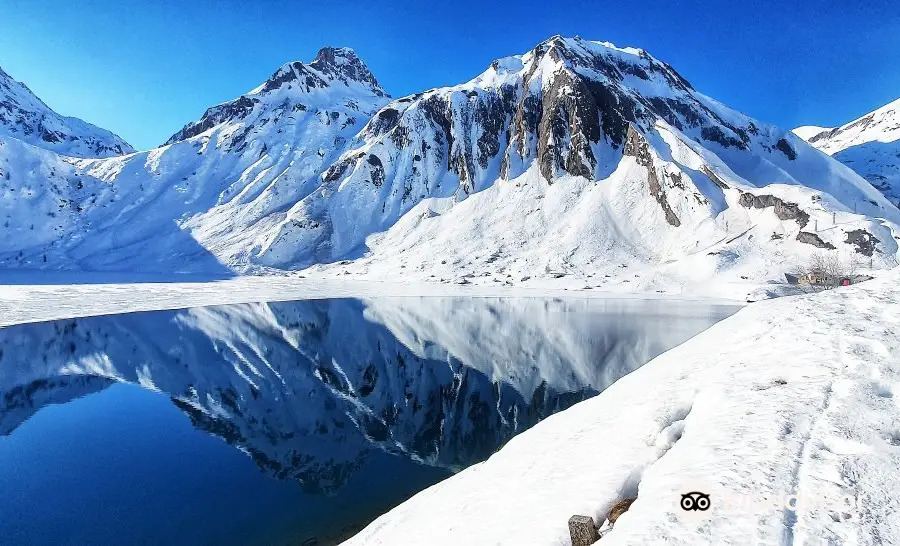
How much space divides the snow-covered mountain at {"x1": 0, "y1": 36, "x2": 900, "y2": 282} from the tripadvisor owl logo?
9375 cm

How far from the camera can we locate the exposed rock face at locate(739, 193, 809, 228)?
95131 millimetres

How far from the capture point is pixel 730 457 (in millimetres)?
9250

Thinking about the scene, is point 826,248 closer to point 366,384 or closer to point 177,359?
point 366,384

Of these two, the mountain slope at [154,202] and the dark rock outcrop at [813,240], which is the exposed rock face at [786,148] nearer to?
the dark rock outcrop at [813,240]

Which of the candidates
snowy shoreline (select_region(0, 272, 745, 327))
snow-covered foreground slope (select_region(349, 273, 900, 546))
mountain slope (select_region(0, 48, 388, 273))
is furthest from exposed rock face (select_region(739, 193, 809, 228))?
mountain slope (select_region(0, 48, 388, 273))

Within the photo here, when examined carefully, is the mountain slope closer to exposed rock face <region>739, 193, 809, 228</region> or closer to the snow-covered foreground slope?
exposed rock face <region>739, 193, 809, 228</region>

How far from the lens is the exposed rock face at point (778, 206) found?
312 feet

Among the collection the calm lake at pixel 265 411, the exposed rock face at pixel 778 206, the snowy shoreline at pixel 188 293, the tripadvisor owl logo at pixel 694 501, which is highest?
the exposed rock face at pixel 778 206

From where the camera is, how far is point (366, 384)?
3628 cm

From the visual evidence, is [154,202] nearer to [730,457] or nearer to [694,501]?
[730,457]

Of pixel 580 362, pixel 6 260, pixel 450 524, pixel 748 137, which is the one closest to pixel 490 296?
pixel 580 362

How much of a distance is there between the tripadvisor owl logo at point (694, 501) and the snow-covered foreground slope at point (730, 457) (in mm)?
117

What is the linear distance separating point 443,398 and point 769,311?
20474 mm

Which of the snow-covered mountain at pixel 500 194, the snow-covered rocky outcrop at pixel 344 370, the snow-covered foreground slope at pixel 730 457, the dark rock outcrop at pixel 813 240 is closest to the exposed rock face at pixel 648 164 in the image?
the snow-covered mountain at pixel 500 194
